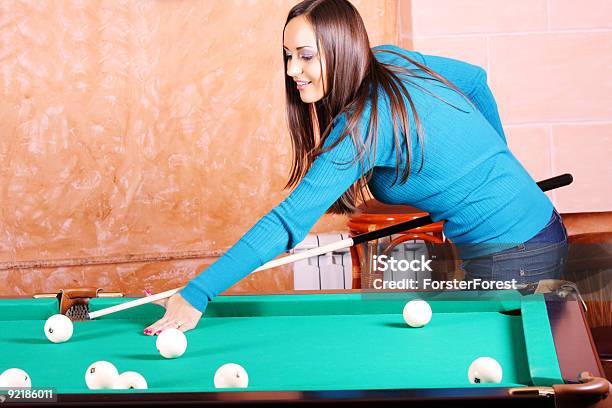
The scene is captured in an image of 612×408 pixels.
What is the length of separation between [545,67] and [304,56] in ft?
6.19

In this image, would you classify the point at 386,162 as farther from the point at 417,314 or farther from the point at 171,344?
the point at 171,344

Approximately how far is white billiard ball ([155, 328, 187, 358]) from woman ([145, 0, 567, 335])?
16 cm

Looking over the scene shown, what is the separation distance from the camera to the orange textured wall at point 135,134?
385 centimetres

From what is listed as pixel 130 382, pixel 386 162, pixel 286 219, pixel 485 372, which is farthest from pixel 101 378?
pixel 386 162

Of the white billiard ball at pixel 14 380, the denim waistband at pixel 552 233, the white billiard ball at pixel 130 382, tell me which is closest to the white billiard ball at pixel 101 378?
the white billiard ball at pixel 130 382

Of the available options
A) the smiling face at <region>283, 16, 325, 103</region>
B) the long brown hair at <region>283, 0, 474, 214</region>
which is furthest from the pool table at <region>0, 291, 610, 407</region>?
the smiling face at <region>283, 16, 325, 103</region>

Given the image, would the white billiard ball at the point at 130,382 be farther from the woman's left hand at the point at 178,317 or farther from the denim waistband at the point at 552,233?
the denim waistband at the point at 552,233

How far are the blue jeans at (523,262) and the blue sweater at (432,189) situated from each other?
20mm

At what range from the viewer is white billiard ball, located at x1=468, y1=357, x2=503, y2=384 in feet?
5.06

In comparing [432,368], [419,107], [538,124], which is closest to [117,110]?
[538,124]

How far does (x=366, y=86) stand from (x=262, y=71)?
6.30 ft

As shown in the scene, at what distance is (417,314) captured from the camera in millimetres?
2018

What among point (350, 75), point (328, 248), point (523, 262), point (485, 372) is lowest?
point (485, 372)

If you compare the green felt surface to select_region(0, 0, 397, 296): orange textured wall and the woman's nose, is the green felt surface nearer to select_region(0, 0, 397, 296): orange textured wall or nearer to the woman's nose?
the woman's nose
